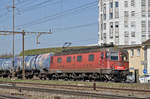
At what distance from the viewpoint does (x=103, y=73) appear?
93.6ft

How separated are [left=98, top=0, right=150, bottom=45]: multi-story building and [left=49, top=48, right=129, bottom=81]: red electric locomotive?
149 ft

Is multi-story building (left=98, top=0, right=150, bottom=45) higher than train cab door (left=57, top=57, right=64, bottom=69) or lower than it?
higher

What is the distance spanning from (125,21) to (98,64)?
51157mm

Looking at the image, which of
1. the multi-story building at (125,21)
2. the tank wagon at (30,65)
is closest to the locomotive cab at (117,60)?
the tank wagon at (30,65)

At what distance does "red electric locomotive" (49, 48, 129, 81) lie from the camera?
28375 mm

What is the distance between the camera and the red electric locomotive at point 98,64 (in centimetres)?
2838

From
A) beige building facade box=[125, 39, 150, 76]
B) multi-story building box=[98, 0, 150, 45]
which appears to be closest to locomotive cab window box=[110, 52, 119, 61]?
beige building facade box=[125, 39, 150, 76]

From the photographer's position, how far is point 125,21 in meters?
77.8

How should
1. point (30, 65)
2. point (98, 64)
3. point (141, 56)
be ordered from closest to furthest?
point (98, 64) < point (30, 65) < point (141, 56)

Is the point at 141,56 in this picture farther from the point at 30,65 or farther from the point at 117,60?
the point at 117,60

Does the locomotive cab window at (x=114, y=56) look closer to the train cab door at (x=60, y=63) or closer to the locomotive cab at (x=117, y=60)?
the locomotive cab at (x=117, y=60)

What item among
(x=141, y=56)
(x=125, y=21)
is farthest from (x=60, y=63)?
(x=125, y=21)

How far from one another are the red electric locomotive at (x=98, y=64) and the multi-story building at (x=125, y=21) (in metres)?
45.3

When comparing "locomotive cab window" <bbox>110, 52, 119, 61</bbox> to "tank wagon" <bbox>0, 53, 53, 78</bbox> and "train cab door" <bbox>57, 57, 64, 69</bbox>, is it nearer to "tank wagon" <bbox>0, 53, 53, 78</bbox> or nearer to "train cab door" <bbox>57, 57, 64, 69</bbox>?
"train cab door" <bbox>57, 57, 64, 69</bbox>
